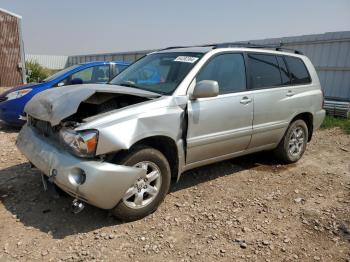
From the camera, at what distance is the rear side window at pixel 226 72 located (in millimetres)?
3909

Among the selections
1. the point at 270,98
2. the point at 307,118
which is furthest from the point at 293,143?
the point at 270,98

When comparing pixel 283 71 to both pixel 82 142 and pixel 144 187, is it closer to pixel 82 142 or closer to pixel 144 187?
pixel 144 187

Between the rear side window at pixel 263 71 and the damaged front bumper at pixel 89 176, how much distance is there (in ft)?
7.18

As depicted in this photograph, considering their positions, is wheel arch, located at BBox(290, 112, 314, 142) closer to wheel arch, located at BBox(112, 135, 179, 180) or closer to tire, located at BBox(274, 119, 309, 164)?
tire, located at BBox(274, 119, 309, 164)

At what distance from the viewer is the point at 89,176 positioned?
2.88 meters

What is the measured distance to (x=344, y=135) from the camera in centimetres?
746

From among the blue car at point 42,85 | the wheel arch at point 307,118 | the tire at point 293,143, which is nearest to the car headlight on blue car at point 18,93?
the blue car at point 42,85

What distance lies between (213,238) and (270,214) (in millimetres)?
874

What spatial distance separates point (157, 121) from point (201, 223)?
115cm

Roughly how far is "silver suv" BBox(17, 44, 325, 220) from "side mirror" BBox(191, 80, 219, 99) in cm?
1

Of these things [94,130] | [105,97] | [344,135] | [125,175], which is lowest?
[344,135]

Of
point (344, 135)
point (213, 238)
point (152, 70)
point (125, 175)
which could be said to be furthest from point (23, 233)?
point (344, 135)

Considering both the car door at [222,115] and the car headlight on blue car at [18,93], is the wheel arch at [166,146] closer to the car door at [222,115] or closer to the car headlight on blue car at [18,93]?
the car door at [222,115]

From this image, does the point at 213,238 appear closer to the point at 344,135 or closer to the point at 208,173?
the point at 208,173
